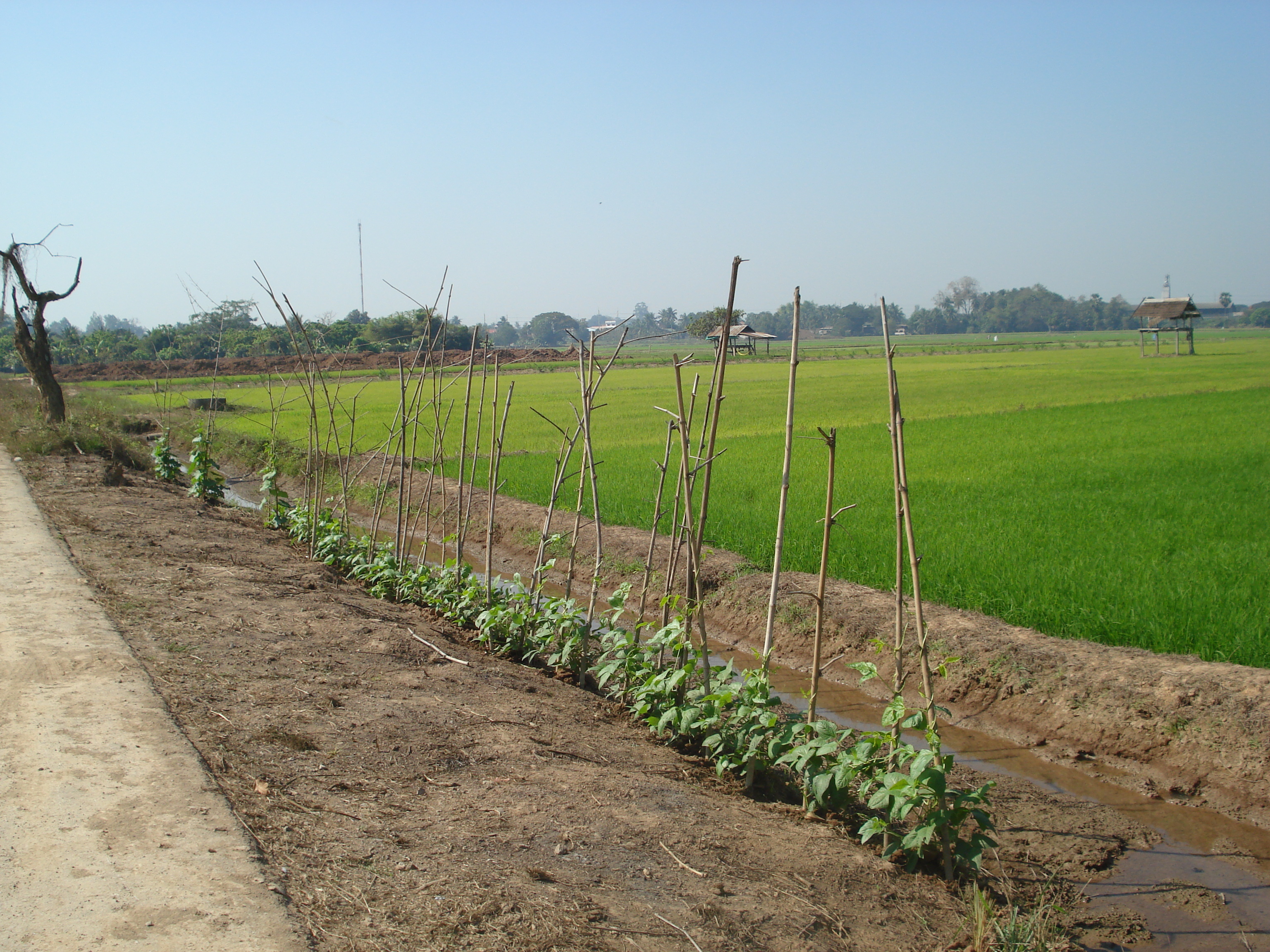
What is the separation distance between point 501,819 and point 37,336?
1394 cm

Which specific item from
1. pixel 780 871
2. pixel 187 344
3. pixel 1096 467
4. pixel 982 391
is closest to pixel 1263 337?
pixel 982 391

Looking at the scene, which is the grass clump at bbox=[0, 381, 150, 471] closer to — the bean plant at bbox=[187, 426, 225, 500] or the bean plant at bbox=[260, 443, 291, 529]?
the bean plant at bbox=[187, 426, 225, 500]

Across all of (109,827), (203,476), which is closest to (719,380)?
(109,827)

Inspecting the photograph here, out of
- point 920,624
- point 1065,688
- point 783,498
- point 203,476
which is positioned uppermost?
point 783,498

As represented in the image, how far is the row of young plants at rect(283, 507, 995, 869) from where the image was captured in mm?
2766

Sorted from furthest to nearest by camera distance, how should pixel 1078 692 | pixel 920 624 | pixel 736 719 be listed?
pixel 1078 692
pixel 736 719
pixel 920 624

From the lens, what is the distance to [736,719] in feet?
11.2

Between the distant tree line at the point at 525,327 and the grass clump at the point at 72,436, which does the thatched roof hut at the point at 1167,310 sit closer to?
the distant tree line at the point at 525,327

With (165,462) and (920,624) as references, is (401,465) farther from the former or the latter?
(165,462)

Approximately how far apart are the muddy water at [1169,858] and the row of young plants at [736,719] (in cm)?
32

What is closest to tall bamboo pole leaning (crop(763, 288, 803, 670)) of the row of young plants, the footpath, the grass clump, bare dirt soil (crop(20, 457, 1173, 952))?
the row of young plants

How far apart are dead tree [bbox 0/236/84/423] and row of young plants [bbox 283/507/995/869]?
10046mm

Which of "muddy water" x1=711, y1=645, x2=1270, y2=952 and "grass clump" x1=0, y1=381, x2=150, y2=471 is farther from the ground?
"grass clump" x1=0, y1=381, x2=150, y2=471

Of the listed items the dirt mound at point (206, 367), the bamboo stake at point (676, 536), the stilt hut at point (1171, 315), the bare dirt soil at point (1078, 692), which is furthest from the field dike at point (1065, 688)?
the stilt hut at point (1171, 315)
